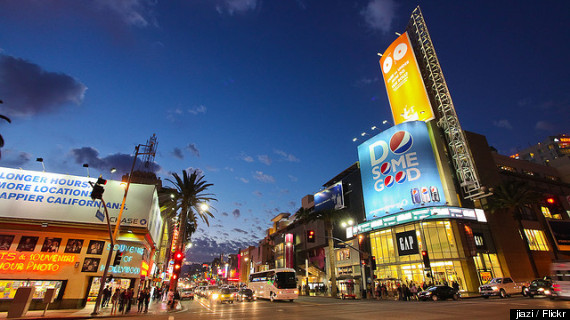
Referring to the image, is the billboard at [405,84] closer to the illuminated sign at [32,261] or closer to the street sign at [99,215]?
the street sign at [99,215]

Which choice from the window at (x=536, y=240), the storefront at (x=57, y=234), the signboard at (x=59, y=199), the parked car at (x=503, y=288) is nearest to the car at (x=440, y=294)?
the parked car at (x=503, y=288)

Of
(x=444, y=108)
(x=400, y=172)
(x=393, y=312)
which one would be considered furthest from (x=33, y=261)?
(x=444, y=108)

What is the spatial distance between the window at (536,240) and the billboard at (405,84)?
2672 cm

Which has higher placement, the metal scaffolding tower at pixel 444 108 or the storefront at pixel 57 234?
the metal scaffolding tower at pixel 444 108

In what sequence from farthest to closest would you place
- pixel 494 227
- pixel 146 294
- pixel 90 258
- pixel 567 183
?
pixel 567 183
pixel 494 227
pixel 90 258
pixel 146 294

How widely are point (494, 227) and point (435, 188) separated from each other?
1227cm

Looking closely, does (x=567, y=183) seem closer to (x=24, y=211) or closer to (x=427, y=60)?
(x=427, y=60)

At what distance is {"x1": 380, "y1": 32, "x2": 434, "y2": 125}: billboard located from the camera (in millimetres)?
47812

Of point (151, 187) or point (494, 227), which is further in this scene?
point (494, 227)

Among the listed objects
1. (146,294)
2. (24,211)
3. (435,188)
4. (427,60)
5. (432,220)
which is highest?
(427,60)

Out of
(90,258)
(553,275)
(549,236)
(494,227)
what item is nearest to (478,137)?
(494,227)

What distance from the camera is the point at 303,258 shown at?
74.8 m

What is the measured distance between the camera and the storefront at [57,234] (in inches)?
855

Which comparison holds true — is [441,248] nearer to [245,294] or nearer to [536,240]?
[536,240]
